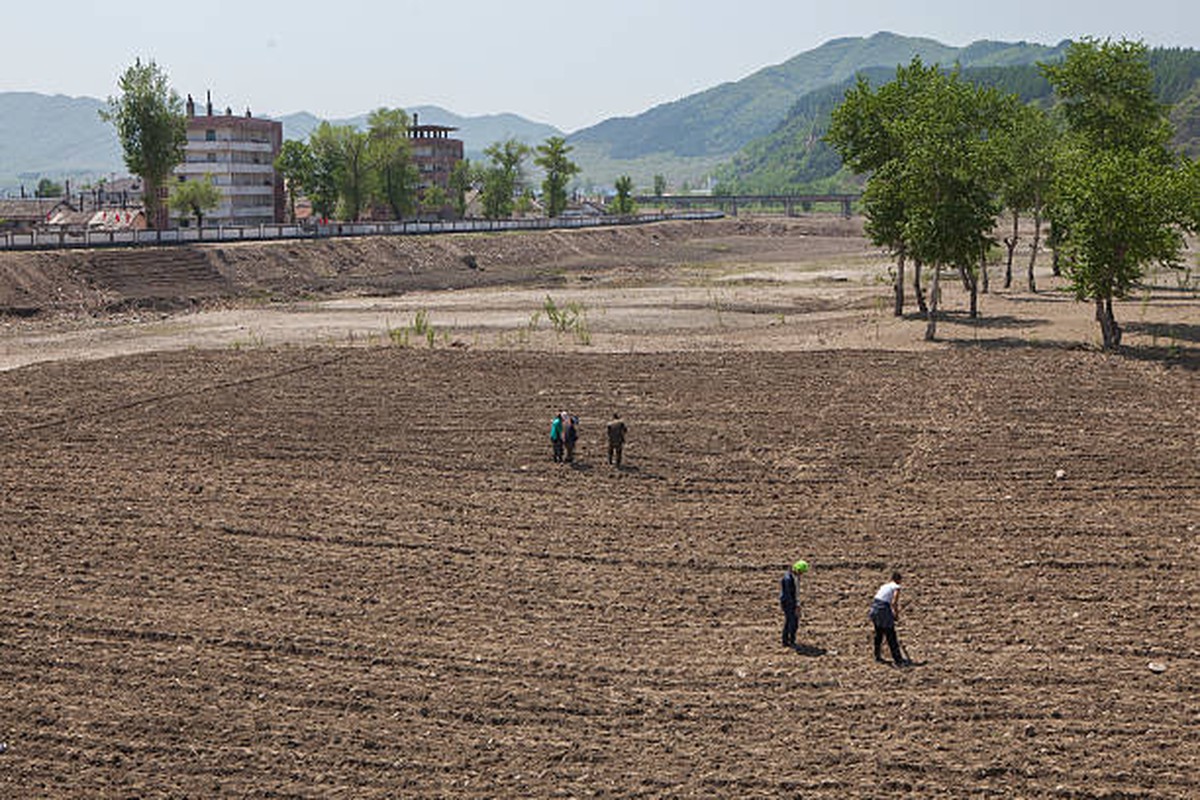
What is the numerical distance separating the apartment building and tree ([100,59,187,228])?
4007cm

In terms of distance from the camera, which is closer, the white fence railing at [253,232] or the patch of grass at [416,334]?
the patch of grass at [416,334]

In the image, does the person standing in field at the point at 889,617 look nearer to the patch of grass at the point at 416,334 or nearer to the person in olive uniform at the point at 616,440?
the person in olive uniform at the point at 616,440

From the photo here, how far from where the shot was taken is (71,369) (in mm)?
39969

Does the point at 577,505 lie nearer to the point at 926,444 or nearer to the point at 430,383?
the point at 926,444

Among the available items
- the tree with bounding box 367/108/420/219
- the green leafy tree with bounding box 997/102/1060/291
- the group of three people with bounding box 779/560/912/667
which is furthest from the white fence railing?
the group of three people with bounding box 779/560/912/667

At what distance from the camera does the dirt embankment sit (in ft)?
201

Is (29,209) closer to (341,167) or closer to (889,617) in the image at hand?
(341,167)

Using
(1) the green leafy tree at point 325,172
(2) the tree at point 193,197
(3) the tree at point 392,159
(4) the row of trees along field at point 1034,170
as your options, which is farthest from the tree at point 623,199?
(4) the row of trees along field at point 1034,170

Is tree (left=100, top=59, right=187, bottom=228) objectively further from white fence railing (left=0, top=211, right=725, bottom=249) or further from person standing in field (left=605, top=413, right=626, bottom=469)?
person standing in field (left=605, top=413, right=626, bottom=469)

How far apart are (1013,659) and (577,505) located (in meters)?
10.3

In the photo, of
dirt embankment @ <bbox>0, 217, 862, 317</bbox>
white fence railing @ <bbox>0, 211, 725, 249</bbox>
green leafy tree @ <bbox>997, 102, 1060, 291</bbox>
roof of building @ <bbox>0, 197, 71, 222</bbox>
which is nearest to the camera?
green leafy tree @ <bbox>997, 102, 1060, 291</bbox>

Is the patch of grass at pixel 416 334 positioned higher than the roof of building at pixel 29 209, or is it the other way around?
the roof of building at pixel 29 209

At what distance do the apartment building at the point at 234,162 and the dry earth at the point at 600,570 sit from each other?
9759 centimetres

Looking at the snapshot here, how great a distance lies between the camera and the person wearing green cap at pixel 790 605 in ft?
55.1
